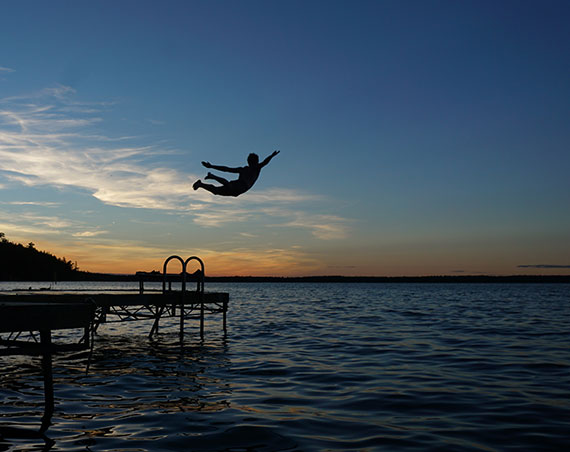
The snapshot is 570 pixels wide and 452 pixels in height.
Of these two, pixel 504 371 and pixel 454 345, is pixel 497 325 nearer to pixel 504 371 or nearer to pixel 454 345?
pixel 454 345

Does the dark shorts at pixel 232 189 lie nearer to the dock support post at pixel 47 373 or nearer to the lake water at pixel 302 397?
the lake water at pixel 302 397

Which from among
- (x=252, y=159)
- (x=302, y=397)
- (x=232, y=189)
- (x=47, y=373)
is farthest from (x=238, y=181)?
(x=47, y=373)

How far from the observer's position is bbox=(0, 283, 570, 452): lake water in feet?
26.0

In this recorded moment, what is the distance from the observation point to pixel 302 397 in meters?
10.9

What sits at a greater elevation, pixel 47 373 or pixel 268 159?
pixel 268 159

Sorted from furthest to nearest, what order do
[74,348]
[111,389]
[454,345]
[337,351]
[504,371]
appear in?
1. [454,345]
2. [337,351]
3. [504,371]
4. [111,389]
5. [74,348]

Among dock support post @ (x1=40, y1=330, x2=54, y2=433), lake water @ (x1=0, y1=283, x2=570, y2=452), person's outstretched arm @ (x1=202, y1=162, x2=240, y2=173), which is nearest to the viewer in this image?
lake water @ (x1=0, y1=283, x2=570, y2=452)

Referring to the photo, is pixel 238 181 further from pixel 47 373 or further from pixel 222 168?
pixel 47 373

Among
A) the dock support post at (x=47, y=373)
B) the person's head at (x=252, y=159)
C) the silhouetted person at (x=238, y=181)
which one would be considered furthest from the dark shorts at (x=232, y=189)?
the dock support post at (x=47, y=373)

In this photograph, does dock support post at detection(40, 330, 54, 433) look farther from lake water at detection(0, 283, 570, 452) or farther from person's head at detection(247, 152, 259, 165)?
person's head at detection(247, 152, 259, 165)

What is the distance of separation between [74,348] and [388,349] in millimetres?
12529

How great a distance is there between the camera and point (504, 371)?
46.8 feet

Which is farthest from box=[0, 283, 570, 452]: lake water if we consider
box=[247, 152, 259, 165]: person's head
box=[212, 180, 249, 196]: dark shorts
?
box=[247, 152, 259, 165]: person's head

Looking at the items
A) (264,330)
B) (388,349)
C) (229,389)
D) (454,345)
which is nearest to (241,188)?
(229,389)
